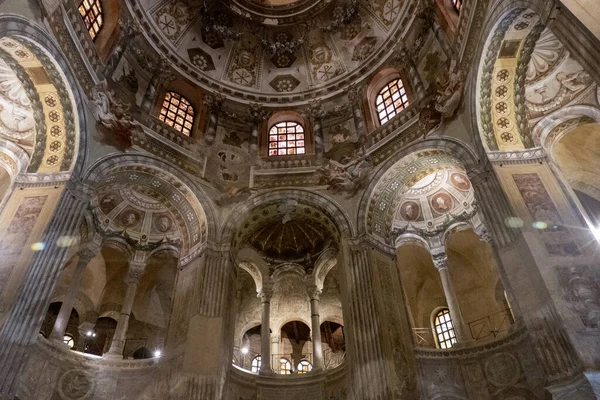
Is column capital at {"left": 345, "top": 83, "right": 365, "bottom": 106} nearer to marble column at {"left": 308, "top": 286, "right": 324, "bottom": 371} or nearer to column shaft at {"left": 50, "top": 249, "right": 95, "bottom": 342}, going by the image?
marble column at {"left": 308, "top": 286, "right": 324, "bottom": 371}

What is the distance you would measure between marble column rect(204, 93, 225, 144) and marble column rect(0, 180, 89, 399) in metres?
6.22

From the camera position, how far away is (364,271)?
1387 centimetres

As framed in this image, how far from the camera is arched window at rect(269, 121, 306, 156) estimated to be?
18.4 metres

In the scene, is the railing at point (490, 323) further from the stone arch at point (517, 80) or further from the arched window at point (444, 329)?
the stone arch at point (517, 80)

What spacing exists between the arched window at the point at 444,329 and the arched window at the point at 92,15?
18.0 m

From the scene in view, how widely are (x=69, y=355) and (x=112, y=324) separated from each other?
5939 mm

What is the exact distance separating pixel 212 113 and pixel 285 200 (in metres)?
5.38

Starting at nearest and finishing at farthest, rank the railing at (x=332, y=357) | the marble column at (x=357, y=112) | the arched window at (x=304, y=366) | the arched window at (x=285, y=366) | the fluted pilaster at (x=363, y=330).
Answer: the fluted pilaster at (x=363, y=330) < the marble column at (x=357, y=112) < the arched window at (x=285, y=366) < the arched window at (x=304, y=366) < the railing at (x=332, y=357)

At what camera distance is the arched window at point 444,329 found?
18.1 m

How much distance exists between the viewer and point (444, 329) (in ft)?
61.4

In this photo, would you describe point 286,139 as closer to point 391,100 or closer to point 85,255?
point 391,100

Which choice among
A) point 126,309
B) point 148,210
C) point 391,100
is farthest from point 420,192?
point 126,309

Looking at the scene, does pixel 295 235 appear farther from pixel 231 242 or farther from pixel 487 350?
pixel 487 350

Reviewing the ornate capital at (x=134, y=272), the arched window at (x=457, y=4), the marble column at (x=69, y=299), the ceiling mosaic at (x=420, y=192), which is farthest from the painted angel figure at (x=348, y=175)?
the marble column at (x=69, y=299)
